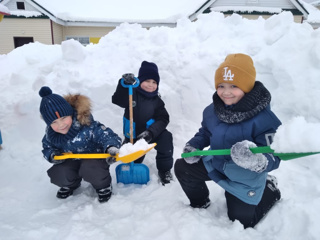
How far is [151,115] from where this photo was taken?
8.71 ft

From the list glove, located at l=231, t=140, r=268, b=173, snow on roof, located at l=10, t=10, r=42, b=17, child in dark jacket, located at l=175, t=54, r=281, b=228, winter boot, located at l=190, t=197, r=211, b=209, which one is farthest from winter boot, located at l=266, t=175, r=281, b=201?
snow on roof, located at l=10, t=10, r=42, b=17

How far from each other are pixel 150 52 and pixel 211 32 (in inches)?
47.7

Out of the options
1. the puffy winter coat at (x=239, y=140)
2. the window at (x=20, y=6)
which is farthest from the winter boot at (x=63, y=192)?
the window at (x=20, y=6)

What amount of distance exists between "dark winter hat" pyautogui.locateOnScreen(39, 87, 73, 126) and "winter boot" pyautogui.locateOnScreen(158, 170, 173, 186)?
116 cm

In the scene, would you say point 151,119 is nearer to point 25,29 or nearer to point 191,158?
point 191,158

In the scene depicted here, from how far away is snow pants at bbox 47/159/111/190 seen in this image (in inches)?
84.2

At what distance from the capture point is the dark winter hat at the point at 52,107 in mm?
1975

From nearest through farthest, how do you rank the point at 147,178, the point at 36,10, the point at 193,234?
the point at 193,234 < the point at 147,178 < the point at 36,10

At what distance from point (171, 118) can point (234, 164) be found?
1.83 metres

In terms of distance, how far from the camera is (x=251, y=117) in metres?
1.59

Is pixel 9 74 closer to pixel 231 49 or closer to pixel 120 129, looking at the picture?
pixel 120 129

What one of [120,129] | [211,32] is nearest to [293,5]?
[211,32]

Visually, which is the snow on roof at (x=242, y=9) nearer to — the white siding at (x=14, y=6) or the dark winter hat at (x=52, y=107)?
the white siding at (x=14, y=6)

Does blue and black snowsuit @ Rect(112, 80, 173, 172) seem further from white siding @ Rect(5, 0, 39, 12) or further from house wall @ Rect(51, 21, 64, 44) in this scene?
white siding @ Rect(5, 0, 39, 12)
